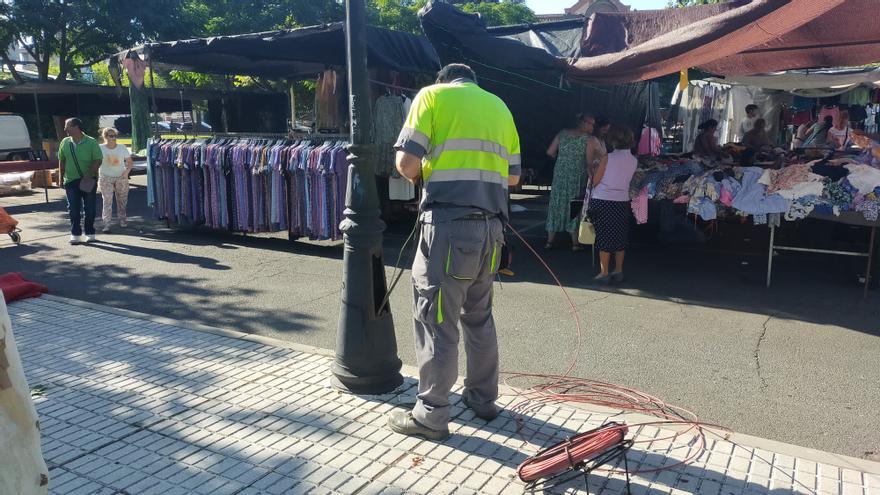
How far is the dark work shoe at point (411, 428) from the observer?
13.1 feet

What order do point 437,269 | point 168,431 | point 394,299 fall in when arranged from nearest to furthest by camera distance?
point 437,269 < point 168,431 < point 394,299

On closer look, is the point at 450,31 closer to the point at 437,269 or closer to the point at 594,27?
the point at 594,27

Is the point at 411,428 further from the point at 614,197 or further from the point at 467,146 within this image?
the point at 614,197

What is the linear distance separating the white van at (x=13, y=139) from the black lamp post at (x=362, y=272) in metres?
17.2

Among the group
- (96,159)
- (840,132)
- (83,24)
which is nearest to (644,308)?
(96,159)

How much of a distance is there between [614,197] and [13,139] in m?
17.9

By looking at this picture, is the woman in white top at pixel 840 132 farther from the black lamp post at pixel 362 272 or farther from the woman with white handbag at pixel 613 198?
the black lamp post at pixel 362 272

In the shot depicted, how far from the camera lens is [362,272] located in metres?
4.62

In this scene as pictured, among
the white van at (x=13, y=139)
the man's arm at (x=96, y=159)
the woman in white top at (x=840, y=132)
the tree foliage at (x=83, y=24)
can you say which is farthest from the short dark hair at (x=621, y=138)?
the tree foliage at (x=83, y=24)

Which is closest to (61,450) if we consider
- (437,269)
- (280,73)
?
(437,269)

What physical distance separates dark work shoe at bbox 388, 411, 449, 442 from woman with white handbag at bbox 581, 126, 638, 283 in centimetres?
430

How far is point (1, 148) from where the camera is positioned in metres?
18.5

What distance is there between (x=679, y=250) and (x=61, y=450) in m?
8.01

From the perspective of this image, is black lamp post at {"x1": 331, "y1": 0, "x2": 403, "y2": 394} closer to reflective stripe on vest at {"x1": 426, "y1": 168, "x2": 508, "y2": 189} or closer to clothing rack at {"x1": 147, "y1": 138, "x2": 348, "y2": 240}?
reflective stripe on vest at {"x1": 426, "y1": 168, "x2": 508, "y2": 189}
